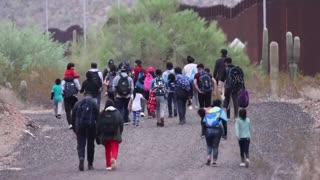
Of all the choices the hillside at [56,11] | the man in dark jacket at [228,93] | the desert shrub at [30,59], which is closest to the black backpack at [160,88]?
the man in dark jacket at [228,93]

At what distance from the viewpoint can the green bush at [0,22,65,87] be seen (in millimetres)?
50781

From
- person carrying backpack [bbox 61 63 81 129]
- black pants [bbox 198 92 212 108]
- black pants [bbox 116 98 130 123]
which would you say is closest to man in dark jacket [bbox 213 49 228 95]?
black pants [bbox 198 92 212 108]

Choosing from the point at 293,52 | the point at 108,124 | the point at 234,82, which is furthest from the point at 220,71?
the point at 293,52

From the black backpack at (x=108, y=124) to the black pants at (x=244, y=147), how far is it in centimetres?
238

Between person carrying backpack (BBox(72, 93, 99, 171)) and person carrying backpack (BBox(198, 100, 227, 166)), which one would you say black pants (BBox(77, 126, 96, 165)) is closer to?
person carrying backpack (BBox(72, 93, 99, 171))

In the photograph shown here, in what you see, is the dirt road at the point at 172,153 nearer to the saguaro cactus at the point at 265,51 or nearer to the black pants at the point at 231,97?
the black pants at the point at 231,97

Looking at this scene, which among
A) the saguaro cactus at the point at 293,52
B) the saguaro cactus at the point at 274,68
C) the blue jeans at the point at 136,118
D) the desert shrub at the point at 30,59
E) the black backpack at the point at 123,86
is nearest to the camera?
the black backpack at the point at 123,86

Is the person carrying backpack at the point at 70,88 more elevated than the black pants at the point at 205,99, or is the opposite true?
the person carrying backpack at the point at 70,88

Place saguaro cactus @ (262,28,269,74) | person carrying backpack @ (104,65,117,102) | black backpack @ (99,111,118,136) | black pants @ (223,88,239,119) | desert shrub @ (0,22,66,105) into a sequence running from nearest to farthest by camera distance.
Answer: black backpack @ (99,111,118,136) < black pants @ (223,88,239,119) < person carrying backpack @ (104,65,117,102) < saguaro cactus @ (262,28,269,74) < desert shrub @ (0,22,66,105)

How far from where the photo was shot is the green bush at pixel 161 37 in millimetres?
48562

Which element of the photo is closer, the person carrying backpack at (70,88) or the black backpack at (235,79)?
the black backpack at (235,79)

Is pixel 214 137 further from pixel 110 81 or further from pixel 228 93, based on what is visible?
pixel 110 81

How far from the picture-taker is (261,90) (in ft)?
135

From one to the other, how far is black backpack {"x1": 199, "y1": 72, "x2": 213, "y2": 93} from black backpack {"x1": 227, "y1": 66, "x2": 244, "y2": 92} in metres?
1.57
